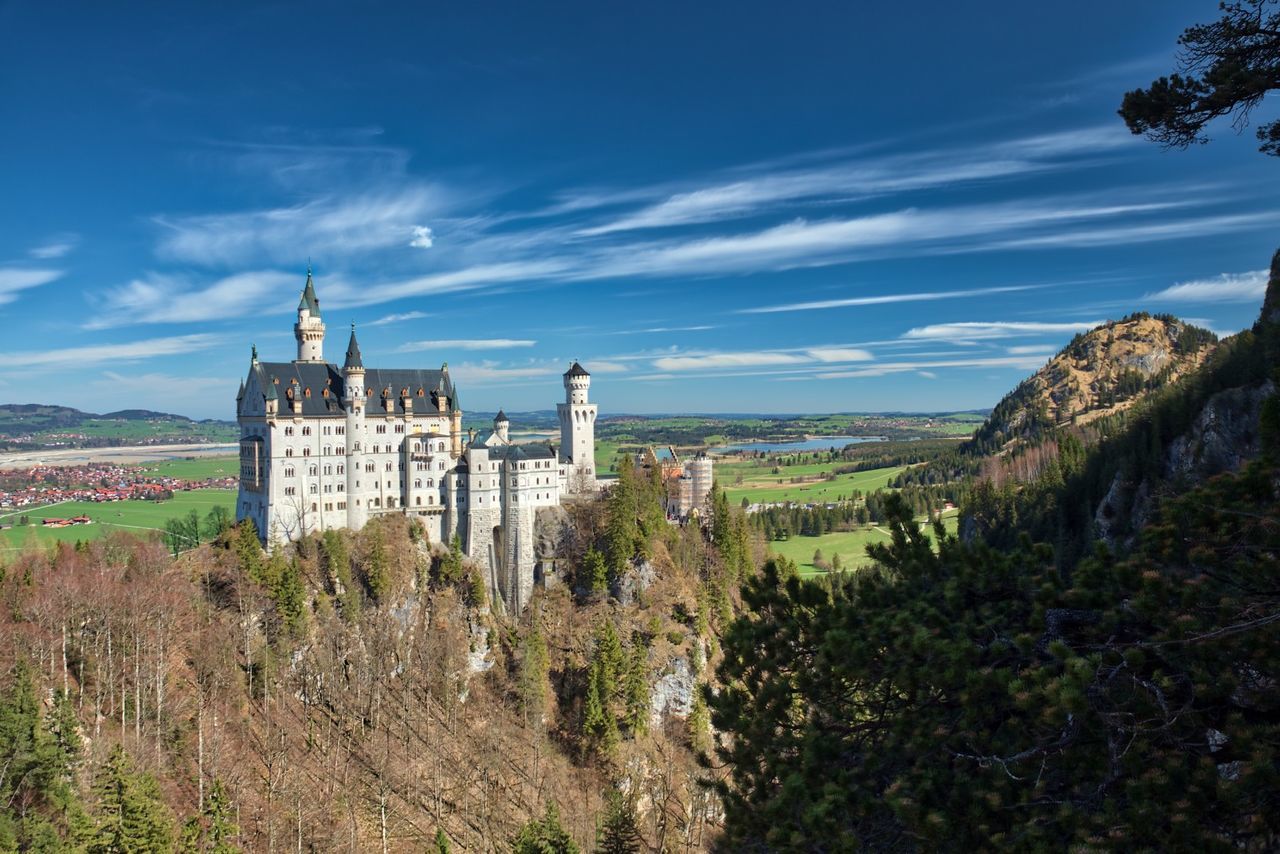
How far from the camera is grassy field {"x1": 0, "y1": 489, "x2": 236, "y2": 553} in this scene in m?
119

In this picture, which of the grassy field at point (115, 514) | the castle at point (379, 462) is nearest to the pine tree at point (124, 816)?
the castle at point (379, 462)

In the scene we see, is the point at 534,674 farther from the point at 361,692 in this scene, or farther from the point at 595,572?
the point at 361,692

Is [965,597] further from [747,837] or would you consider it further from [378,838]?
[378,838]

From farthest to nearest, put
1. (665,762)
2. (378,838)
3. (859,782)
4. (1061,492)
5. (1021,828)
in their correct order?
1. (1061,492)
2. (665,762)
3. (378,838)
4. (859,782)
5. (1021,828)

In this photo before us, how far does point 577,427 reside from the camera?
86562 millimetres

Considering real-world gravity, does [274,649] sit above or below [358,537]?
below

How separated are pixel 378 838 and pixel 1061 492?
7996 cm

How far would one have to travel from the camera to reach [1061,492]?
89938 millimetres

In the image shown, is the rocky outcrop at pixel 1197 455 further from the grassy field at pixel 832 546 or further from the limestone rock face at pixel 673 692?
the grassy field at pixel 832 546

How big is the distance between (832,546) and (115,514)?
133186 millimetres

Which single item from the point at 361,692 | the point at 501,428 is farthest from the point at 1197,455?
the point at 361,692

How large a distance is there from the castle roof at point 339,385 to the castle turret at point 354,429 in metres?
1.16

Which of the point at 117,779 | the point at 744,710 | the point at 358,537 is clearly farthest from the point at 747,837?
the point at 358,537

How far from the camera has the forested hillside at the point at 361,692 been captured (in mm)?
37031
